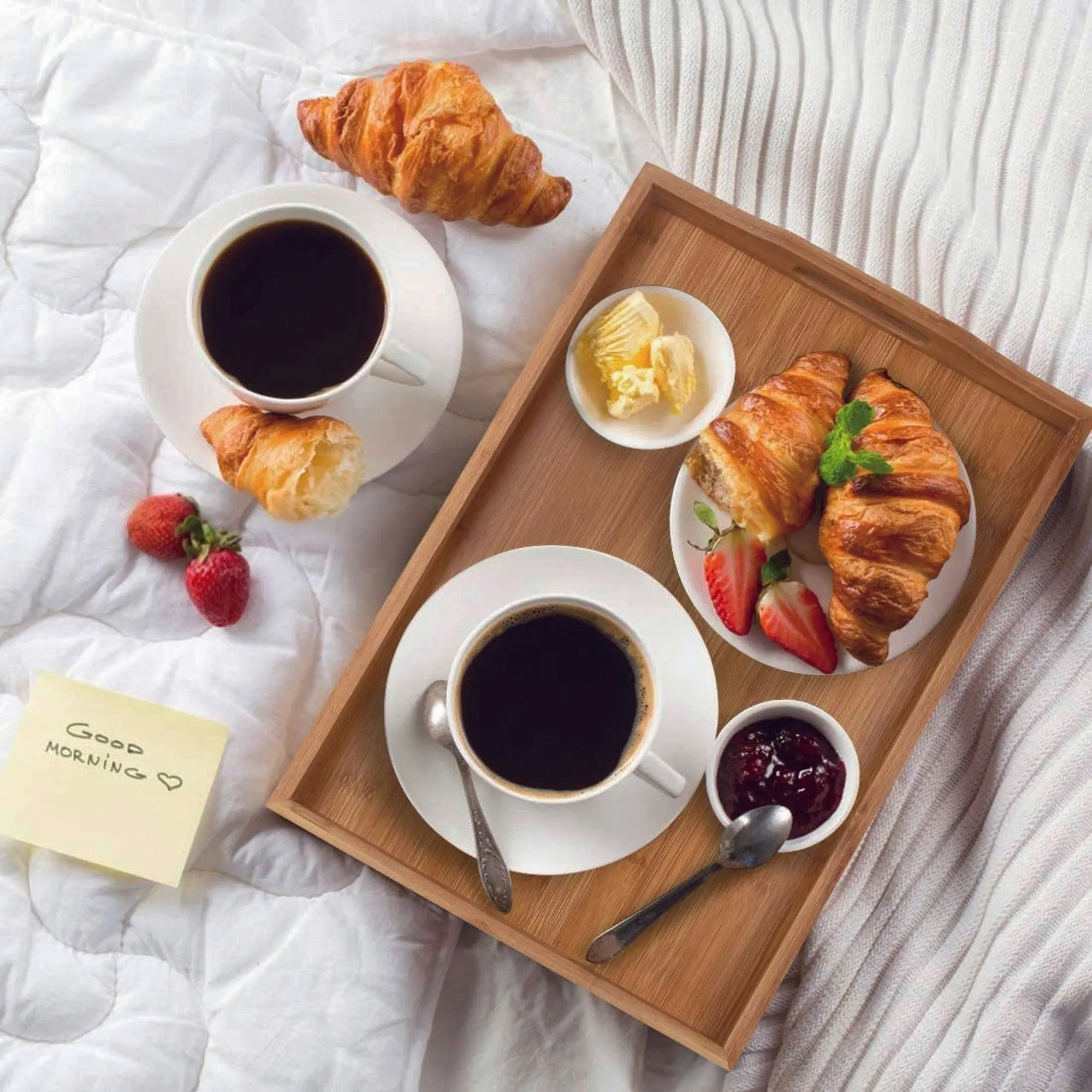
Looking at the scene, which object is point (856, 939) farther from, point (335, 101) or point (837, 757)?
point (335, 101)

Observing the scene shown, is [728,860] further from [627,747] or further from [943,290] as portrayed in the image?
[943,290]

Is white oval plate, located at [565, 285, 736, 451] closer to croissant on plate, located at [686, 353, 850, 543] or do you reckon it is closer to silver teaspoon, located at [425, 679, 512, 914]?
croissant on plate, located at [686, 353, 850, 543]

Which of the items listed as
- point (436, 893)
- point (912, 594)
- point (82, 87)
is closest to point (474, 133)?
point (82, 87)

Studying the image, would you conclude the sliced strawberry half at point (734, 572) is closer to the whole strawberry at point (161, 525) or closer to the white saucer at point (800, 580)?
the white saucer at point (800, 580)

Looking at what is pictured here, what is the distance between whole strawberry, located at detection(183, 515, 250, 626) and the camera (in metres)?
1.21

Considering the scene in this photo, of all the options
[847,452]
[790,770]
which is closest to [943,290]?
[847,452]

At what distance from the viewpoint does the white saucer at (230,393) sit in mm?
1198

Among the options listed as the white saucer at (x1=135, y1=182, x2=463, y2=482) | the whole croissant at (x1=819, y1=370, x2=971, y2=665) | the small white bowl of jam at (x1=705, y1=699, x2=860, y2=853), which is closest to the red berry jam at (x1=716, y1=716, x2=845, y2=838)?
the small white bowl of jam at (x1=705, y1=699, x2=860, y2=853)

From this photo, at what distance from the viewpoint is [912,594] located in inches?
44.2

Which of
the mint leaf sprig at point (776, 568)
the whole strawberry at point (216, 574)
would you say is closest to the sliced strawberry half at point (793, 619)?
the mint leaf sprig at point (776, 568)

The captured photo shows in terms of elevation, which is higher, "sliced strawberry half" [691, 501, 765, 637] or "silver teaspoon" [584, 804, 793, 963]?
"sliced strawberry half" [691, 501, 765, 637]

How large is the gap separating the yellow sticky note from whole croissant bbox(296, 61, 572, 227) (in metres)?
0.61

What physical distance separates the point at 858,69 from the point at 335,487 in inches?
31.6

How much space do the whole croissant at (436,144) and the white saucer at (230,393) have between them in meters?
0.05
